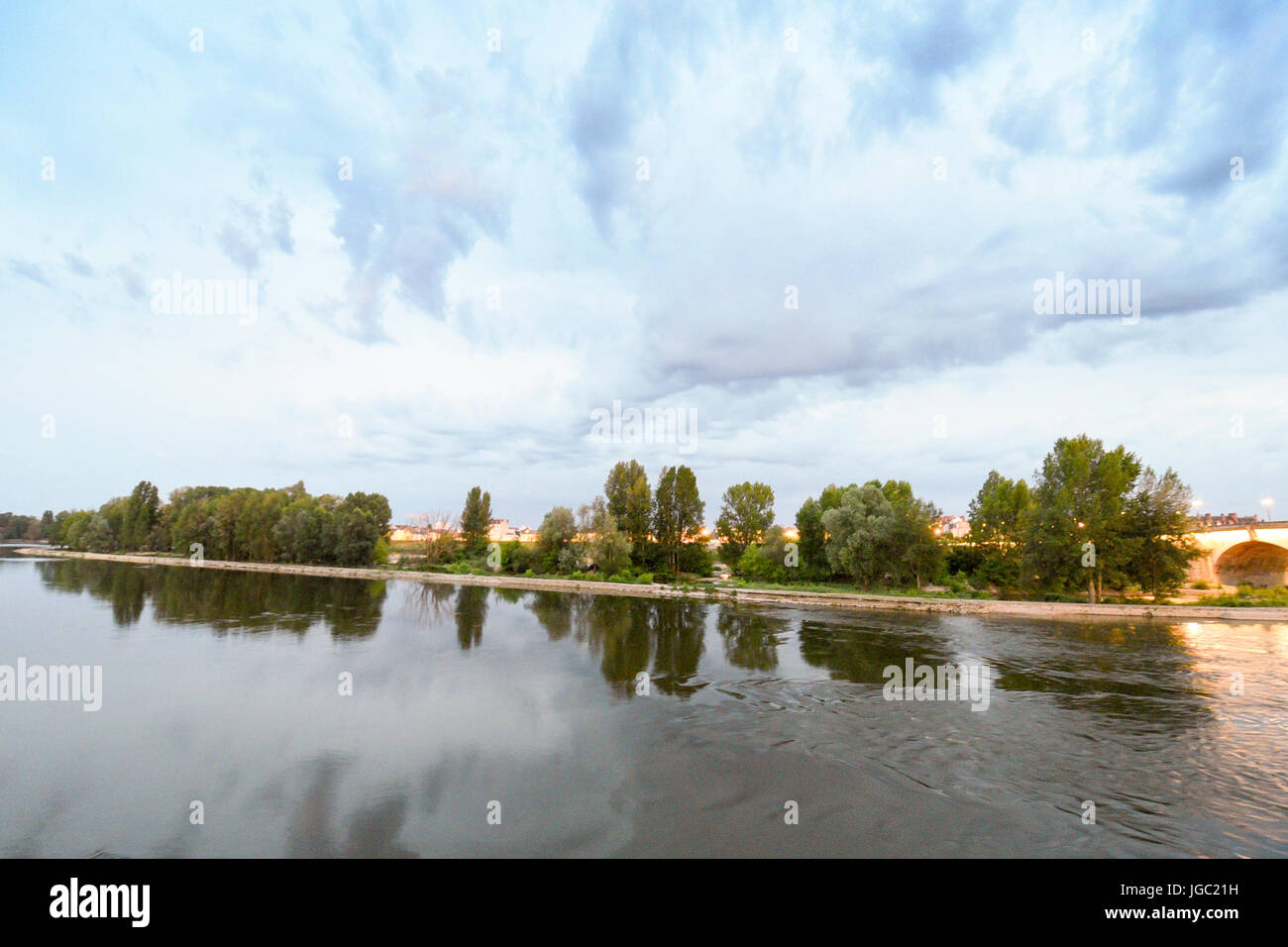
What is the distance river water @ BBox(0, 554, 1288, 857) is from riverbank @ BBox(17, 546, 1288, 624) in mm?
5851

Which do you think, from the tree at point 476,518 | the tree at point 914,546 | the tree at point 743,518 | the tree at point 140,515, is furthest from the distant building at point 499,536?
the tree at point 140,515

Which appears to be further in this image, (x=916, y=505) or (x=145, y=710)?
(x=916, y=505)

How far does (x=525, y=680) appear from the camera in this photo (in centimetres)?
1545

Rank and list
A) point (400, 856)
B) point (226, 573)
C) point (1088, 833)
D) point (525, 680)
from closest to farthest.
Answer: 1. point (400, 856)
2. point (1088, 833)
3. point (525, 680)
4. point (226, 573)

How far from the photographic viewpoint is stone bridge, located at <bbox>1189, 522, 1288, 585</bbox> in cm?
3534

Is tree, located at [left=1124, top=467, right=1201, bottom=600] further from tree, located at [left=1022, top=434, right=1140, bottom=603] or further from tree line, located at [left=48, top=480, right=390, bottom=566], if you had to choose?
tree line, located at [left=48, top=480, right=390, bottom=566]

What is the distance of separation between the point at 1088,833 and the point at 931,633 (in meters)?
16.3

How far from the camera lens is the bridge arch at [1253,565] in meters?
36.5

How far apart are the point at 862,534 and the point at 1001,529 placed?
1191 centimetres

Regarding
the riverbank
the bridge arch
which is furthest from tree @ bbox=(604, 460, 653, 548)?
the bridge arch

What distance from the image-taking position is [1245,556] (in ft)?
124
